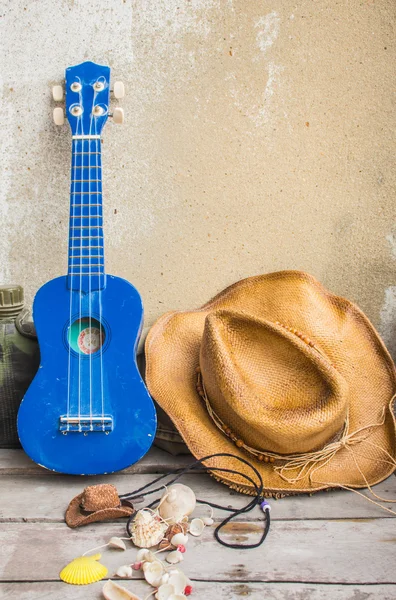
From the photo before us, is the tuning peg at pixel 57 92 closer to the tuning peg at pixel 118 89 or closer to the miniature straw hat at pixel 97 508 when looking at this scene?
the tuning peg at pixel 118 89

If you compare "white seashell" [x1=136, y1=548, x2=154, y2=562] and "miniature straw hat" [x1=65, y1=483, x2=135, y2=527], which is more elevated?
"miniature straw hat" [x1=65, y1=483, x2=135, y2=527]

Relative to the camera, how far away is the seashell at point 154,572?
1.15 meters

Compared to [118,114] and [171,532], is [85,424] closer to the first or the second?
[171,532]

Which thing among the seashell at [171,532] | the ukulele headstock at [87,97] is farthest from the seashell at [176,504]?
the ukulele headstock at [87,97]

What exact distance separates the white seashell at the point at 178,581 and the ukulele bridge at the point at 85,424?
50 centimetres

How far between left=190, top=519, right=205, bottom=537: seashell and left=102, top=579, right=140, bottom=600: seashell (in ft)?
0.82

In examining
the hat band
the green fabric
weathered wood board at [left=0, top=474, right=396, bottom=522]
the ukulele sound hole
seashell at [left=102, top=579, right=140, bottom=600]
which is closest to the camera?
seashell at [left=102, top=579, right=140, bottom=600]

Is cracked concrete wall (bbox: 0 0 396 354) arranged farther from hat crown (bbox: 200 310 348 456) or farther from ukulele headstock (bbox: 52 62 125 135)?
hat crown (bbox: 200 310 348 456)

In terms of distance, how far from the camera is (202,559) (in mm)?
1242

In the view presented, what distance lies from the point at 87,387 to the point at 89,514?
1.17 feet

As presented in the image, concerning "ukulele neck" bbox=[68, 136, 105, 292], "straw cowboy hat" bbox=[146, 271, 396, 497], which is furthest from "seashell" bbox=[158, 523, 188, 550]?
"ukulele neck" bbox=[68, 136, 105, 292]

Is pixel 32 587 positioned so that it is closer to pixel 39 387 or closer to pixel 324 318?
pixel 39 387

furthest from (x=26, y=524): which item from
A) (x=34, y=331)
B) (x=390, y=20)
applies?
(x=390, y=20)

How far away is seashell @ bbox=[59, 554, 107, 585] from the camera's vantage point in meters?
1.16
